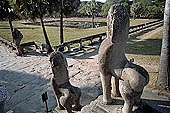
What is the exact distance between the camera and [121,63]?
9.10 ft

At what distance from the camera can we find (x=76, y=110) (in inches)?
167

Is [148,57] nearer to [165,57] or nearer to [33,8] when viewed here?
[165,57]

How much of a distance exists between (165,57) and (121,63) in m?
2.93

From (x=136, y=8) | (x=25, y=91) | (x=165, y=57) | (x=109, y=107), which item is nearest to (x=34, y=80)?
(x=25, y=91)

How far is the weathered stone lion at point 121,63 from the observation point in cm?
252

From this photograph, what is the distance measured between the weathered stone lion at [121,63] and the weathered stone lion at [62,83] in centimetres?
111

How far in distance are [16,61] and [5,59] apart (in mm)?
1012

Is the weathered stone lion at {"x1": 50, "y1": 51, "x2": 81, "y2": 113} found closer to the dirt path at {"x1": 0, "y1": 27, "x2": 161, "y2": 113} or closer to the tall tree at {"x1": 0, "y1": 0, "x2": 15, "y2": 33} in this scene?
the dirt path at {"x1": 0, "y1": 27, "x2": 161, "y2": 113}

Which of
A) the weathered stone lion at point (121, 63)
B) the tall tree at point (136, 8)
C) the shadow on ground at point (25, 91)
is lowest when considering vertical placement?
the shadow on ground at point (25, 91)

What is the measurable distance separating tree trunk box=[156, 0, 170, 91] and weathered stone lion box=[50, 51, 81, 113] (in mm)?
2804

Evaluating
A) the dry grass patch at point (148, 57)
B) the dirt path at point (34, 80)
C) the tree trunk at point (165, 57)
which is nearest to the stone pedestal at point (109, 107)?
the dirt path at point (34, 80)

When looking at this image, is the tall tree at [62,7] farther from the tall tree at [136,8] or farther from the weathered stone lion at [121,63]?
the tall tree at [136,8]

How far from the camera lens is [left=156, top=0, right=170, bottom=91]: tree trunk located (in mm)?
4891

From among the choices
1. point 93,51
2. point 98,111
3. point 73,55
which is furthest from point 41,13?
point 98,111
